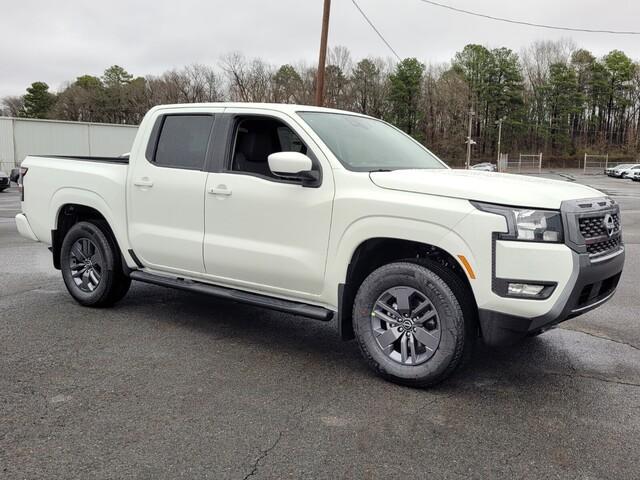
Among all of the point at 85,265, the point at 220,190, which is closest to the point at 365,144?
the point at 220,190

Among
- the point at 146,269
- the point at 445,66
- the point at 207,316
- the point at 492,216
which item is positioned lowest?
the point at 207,316

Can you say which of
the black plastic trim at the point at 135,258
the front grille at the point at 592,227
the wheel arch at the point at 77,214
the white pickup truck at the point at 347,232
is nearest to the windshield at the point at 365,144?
the white pickup truck at the point at 347,232

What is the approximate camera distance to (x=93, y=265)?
5844 mm

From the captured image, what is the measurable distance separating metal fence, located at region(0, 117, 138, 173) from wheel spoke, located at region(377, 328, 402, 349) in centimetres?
3381

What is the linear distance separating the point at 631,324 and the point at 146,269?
4584 millimetres

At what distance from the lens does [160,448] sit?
3096 mm

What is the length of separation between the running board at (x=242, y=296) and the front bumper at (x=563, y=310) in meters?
1.18

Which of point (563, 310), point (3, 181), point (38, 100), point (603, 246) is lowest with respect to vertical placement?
point (3, 181)

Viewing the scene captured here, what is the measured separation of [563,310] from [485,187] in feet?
2.84

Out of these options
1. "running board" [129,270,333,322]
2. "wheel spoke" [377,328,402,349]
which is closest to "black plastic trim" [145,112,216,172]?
"running board" [129,270,333,322]

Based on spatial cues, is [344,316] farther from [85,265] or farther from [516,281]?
[85,265]

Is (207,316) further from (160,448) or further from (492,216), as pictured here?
(492,216)

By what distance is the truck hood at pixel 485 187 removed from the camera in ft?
11.6

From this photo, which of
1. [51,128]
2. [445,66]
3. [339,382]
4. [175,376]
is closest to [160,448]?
[175,376]
